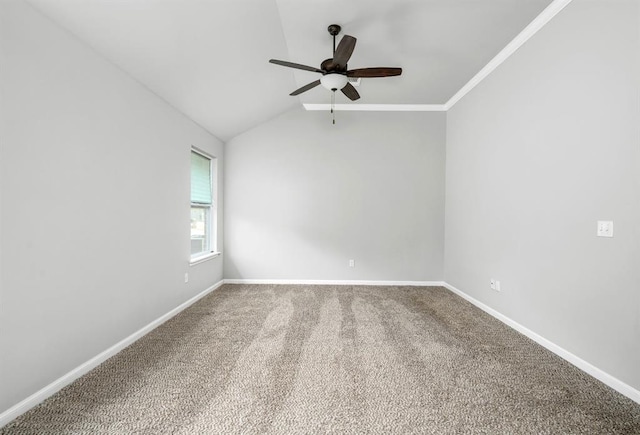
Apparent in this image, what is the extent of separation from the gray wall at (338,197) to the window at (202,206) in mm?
295

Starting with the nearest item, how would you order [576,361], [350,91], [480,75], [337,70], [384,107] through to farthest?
[576,361] → [337,70] → [350,91] → [480,75] → [384,107]

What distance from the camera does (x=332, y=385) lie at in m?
1.88

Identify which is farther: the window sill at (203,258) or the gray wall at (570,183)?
the window sill at (203,258)

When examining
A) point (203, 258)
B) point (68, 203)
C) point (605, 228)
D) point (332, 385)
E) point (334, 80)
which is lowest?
point (332, 385)

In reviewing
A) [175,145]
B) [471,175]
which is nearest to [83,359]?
[175,145]

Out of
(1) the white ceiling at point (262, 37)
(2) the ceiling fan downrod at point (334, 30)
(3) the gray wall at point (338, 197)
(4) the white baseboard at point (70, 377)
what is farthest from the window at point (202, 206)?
(2) the ceiling fan downrod at point (334, 30)

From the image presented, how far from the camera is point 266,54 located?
295 centimetres

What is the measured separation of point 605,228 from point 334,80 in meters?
2.34

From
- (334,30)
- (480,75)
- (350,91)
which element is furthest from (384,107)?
(334,30)

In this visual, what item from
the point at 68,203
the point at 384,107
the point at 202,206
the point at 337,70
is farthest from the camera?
the point at 384,107

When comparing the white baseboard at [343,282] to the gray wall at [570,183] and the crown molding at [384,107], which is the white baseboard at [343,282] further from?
the crown molding at [384,107]

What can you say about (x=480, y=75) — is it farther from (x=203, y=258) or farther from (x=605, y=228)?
(x=203, y=258)

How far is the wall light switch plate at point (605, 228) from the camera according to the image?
1.91m

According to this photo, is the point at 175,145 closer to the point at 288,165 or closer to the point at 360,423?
the point at 288,165
